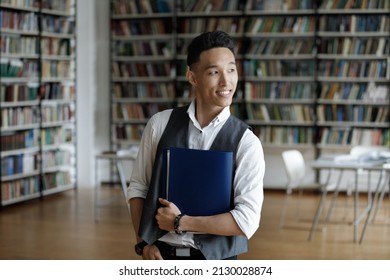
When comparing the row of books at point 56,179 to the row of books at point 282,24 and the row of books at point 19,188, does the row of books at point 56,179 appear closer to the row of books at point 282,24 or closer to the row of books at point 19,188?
A: the row of books at point 19,188

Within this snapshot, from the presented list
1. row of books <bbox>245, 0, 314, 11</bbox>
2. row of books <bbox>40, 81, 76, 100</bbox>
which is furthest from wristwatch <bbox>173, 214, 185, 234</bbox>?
row of books <bbox>245, 0, 314, 11</bbox>

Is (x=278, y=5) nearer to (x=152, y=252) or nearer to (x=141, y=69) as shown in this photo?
(x=141, y=69)

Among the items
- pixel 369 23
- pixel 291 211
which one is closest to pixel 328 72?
pixel 369 23

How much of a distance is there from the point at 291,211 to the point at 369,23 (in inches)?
99.6

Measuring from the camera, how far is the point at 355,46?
786cm

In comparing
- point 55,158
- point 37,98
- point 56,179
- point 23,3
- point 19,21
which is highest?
point 23,3

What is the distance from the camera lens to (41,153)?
7.70m

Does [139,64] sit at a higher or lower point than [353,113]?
higher

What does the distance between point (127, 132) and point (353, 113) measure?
2.91 metres

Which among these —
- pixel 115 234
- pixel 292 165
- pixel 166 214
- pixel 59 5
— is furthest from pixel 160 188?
pixel 59 5

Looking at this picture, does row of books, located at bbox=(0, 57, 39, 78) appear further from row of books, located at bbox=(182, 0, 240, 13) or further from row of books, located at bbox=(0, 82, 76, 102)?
row of books, located at bbox=(182, 0, 240, 13)

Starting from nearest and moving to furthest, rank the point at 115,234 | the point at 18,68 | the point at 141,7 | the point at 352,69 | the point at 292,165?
the point at 115,234
the point at 292,165
the point at 18,68
the point at 352,69
the point at 141,7

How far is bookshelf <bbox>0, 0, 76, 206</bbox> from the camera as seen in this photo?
707cm

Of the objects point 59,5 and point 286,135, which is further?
point 286,135
